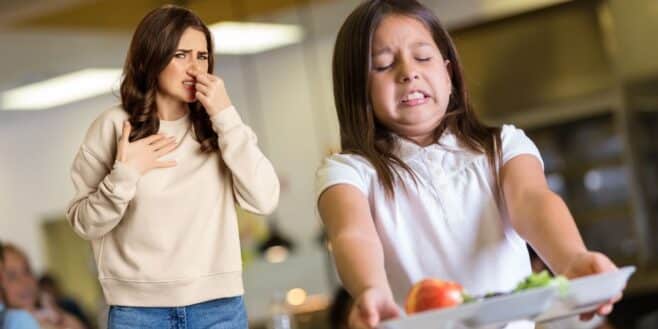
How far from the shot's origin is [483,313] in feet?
3.74

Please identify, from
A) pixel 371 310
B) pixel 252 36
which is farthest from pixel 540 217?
pixel 252 36

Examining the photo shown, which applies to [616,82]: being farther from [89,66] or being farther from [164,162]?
[164,162]

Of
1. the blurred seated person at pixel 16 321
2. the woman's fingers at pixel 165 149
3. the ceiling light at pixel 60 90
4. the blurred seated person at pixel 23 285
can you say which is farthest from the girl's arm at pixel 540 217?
the ceiling light at pixel 60 90

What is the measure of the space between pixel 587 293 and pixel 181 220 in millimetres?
569

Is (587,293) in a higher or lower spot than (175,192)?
lower

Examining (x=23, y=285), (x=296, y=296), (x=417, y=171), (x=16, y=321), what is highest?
(x=417, y=171)

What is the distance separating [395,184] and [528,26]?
19.1 ft

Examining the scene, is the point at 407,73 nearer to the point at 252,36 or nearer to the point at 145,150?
the point at 145,150

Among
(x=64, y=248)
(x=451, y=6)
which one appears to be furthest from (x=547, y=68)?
(x=64, y=248)

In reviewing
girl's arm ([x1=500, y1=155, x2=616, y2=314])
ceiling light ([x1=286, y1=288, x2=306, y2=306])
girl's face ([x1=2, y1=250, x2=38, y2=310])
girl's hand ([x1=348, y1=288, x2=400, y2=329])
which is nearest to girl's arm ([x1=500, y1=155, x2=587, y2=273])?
girl's arm ([x1=500, y1=155, x2=616, y2=314])

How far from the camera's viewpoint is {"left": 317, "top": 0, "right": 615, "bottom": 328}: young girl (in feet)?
4.90

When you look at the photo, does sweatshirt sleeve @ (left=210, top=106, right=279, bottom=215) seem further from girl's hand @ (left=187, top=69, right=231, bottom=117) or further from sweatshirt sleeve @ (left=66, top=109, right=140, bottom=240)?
sweatshirt sleeve @ (left=66, top=109, right=140, bottom=240)

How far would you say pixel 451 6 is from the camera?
7594 mm

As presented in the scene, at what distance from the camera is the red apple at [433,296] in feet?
3.89
